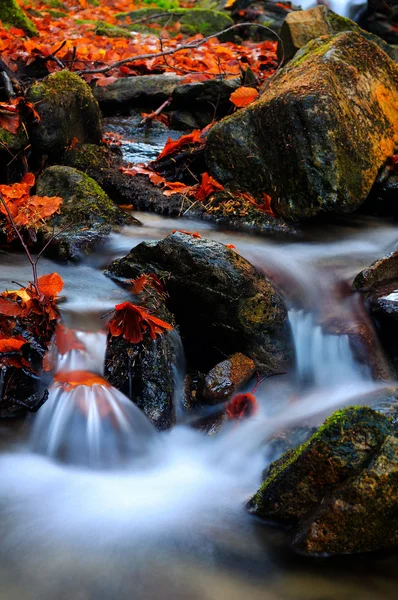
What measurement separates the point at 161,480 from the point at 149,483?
8 centimetres

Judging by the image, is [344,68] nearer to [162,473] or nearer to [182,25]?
[162,473]

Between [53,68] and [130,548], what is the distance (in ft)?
20.5

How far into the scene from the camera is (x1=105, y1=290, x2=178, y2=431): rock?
10.4 ft

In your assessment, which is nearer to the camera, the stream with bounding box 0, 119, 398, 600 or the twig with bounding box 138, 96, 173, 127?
the stream with bounding box 0, 119, 398, 600

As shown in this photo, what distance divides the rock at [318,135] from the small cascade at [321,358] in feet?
4.86

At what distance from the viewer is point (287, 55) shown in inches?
316

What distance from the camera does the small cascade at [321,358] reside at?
3758mm

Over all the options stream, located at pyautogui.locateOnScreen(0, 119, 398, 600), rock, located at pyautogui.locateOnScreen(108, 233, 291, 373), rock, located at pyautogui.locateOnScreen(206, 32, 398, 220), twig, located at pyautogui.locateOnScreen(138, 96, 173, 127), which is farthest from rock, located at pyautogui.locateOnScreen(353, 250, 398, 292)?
twig, located at pyautogui.locateOnScreen(138, 96, 173, 127)

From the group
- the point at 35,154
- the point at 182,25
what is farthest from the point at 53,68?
the point at 182,25

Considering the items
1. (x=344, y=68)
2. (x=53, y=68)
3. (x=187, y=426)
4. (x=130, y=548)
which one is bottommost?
(x=187, y=426)

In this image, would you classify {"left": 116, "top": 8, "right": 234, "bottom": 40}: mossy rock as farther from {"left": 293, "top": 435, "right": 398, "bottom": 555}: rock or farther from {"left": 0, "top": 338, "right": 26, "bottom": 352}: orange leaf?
{"left": 293, "top": 435, "right": 398, "bottom": 555}: rock

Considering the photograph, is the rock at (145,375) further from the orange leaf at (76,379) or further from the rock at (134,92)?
the rock at (134,92)

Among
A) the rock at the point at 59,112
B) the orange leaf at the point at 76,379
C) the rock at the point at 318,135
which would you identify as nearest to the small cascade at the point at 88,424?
the orange leaf at the point at 76,379

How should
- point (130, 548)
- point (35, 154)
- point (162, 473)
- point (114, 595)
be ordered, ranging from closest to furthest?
point (114, 595) → point (130, 548) → point (162, 473) → point (35, 154)
